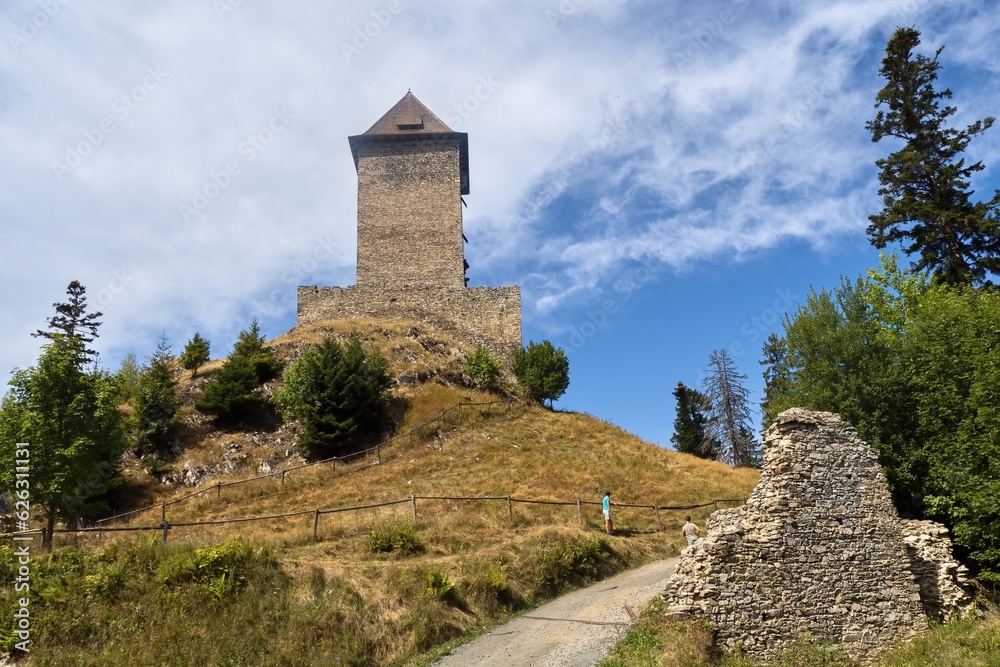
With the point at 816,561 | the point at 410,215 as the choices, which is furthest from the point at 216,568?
the point at 410,215

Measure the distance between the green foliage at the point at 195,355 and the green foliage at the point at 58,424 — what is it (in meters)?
15.2

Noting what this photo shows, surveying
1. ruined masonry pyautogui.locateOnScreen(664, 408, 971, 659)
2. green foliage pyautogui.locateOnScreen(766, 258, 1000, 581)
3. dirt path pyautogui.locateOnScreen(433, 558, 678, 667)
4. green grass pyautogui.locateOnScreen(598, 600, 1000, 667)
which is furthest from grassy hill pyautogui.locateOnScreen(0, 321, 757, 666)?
green foliage pyautogui.locateOnScreen(766, 258, 1000, 581)

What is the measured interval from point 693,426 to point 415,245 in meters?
21.7

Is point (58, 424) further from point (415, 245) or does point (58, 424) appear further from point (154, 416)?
point (415, 245)

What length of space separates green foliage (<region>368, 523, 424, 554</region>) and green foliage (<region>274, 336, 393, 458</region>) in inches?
475

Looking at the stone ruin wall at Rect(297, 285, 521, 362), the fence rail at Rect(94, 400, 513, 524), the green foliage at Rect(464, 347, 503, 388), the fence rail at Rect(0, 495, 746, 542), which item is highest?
the stone ruin wall at Rect(297, 285, 521, 362)

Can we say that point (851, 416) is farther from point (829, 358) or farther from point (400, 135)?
point (400, 135)

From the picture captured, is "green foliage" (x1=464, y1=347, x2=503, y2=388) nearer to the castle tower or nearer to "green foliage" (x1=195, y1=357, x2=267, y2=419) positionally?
the castle tower

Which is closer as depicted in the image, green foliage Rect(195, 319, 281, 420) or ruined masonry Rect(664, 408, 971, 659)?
ruined masonry Rect(664, 408, 971, 659)

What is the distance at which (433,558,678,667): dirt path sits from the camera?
9.93 meters

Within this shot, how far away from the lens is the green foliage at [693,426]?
3781 cm

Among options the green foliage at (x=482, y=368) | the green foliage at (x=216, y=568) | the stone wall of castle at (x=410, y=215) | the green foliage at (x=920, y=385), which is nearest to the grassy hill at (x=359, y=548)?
the green foliage at (x=216, y=568)

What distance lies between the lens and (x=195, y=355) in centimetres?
3169

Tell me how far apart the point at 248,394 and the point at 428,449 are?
9.26 meters
